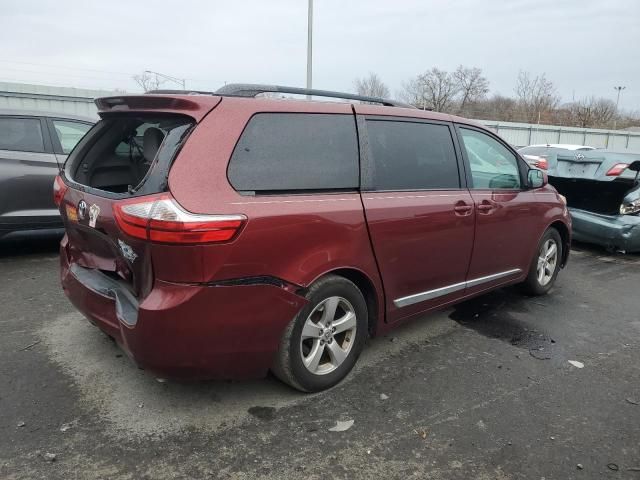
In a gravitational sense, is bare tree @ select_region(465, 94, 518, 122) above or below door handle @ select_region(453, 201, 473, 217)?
above

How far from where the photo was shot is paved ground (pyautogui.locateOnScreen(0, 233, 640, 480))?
247 cm

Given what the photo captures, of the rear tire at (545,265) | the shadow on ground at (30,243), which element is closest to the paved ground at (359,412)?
the rear tire at (545,265)

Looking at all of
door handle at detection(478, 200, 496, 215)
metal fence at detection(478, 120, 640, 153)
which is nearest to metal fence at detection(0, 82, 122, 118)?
door handle at detection(478, 200, 496, 215)

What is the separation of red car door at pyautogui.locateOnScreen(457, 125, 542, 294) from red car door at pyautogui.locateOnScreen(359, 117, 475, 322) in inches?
6.0

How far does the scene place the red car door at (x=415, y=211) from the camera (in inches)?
127

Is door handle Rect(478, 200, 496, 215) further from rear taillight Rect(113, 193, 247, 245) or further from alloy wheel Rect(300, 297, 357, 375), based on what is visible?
rear taillight Rect(113, 193, 247, 245)

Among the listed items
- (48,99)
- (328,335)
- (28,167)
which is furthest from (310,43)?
(328,335)

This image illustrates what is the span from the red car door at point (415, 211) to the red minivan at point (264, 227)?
11mm

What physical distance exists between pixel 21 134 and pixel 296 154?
4316 millimetres

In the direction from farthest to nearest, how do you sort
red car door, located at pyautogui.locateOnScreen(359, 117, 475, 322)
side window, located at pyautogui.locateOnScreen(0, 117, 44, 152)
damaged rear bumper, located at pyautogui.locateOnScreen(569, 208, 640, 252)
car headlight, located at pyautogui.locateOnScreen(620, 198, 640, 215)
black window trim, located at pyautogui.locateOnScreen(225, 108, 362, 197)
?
car headlight, located at pyautogui.locateOnScreen(620, 198, 640, 215), damaged rear bumper, located at pyautogui.locateOnScreen(569, 208, 640, 252), side window, located at pyautogui.locateOnScreen(0, 117, 44, 152), red car door, located at pyautogui.locateOnScreen(359, 117, 475, 322), black window trim, located at pyautogui.locateOnScreen(225, 108, 362, 197)

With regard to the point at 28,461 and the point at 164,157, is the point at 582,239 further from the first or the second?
the point at 28,461

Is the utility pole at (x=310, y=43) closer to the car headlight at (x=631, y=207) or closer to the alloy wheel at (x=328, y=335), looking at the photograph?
the car headlight at (x=631, y=207)

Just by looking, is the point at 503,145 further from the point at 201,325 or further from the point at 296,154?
the point at 201,325

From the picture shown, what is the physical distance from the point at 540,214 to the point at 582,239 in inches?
118
